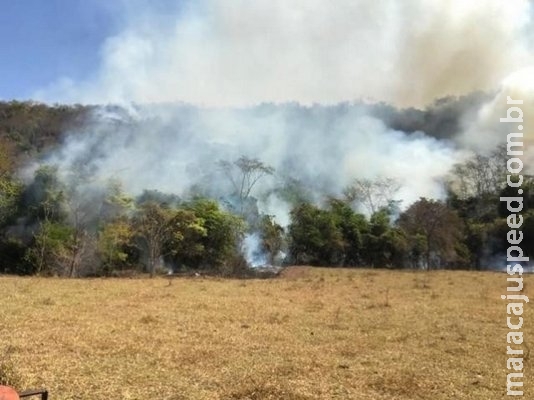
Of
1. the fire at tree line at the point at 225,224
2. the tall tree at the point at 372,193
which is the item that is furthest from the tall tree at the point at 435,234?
the tall tree at the point at 372,193

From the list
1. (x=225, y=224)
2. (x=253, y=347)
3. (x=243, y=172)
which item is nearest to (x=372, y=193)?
(x=243, y=172)

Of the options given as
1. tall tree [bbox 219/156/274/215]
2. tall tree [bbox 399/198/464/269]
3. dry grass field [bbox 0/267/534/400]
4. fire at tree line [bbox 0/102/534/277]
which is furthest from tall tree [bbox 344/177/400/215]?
dry grass field [bbox 0/267/534/400]

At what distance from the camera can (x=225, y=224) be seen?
47.6 m

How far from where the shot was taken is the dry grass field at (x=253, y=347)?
859 cm

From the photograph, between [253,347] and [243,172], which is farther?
[243,172]

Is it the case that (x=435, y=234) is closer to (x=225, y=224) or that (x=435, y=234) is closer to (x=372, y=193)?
(x=372, y=193)

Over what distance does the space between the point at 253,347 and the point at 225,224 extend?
36.0 metres

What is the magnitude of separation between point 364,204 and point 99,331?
60354 millimetres

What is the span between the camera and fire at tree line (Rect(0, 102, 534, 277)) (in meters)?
41.7

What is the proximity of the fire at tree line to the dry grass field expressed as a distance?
21.4 m

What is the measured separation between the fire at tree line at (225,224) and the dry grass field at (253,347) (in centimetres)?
2137

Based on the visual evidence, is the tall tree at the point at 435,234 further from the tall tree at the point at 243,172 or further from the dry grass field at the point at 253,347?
the dry grass field at the point at 253,347

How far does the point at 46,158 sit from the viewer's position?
194 feet

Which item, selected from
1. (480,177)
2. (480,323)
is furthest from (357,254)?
(480,323)
